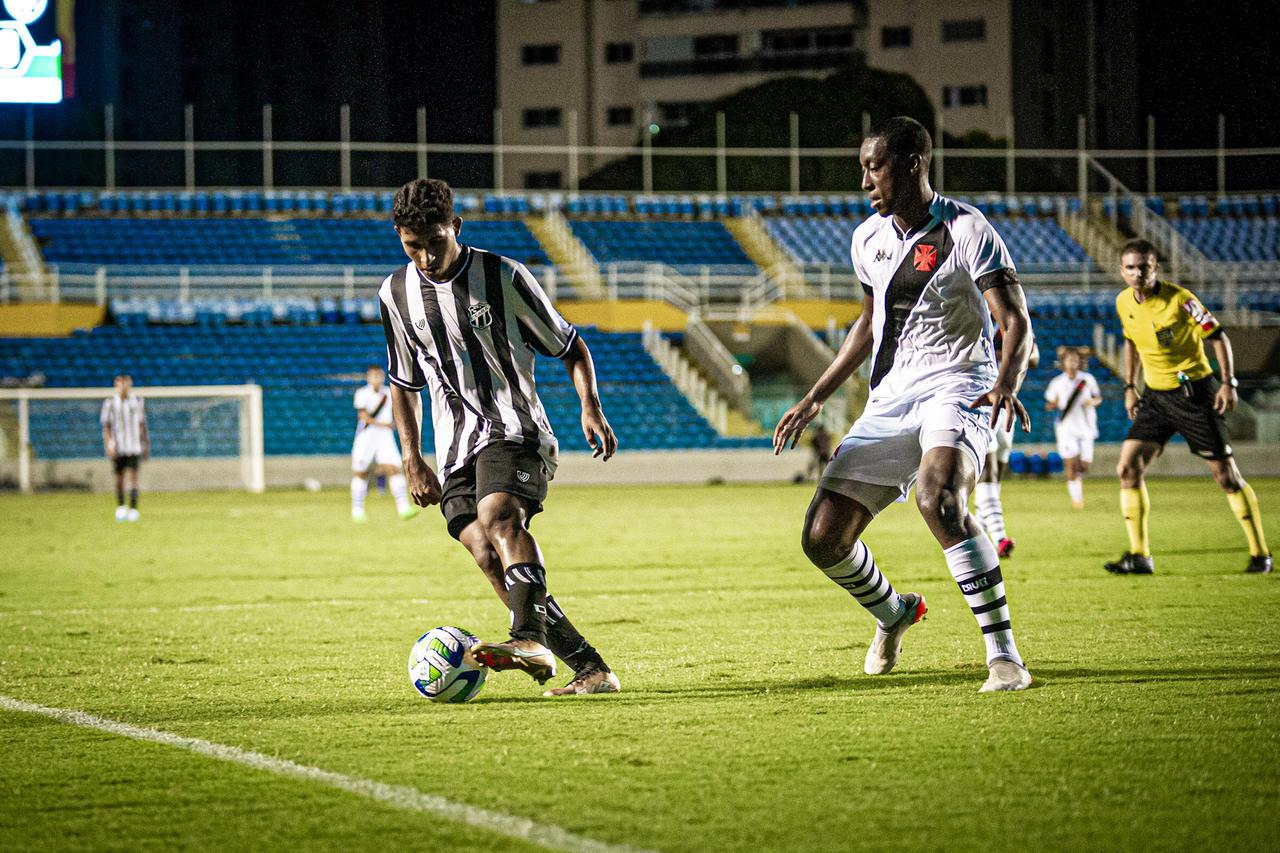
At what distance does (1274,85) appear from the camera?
44.4 metres

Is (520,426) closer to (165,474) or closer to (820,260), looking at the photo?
(165,474)

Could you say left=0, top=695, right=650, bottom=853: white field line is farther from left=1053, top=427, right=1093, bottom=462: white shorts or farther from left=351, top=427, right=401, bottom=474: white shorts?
left=1053, top=427, right=1093, bottom=462: white shorts

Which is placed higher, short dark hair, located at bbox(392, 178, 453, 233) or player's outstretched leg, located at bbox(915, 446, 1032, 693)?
short dark hair, located at bbox(392, 178, 453, 233)

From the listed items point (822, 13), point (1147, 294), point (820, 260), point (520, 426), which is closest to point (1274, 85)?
point (820, 260)

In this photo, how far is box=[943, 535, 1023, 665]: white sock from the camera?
5855 mm

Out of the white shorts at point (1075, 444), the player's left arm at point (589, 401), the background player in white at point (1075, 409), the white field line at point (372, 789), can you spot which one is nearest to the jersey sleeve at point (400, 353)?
the player's left arm at point (589, 401)

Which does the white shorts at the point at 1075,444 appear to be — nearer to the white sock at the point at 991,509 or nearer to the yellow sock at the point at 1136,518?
the white sock at the point at 991,509

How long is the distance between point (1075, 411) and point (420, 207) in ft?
52.4

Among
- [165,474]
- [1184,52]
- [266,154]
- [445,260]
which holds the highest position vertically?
[1184,52]

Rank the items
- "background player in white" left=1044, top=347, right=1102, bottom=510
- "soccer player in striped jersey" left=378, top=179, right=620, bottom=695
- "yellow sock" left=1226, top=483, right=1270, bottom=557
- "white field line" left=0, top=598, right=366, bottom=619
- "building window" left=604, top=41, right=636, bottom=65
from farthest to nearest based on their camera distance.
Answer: "building window" left=604, top=41, right=636, bottom=65 → "background player in white" left=1044, top=347, right=1102, bottom=510 → "yellow sock" left=1226, top=483, right=1270, bottom=557 → "white field line" left=0, top=598, right=366, bottom=619 → "soccer player in striped jersey" left=378, top=179, right=620, bottom=695

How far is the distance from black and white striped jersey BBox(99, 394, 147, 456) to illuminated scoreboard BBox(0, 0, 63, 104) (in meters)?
4.08

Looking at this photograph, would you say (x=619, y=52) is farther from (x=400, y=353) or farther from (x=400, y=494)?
(x=400, y=353)

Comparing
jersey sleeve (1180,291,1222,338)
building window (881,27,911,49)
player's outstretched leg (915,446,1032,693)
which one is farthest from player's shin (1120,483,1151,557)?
building window (881,27,911,49)

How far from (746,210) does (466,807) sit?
38.7 meters
